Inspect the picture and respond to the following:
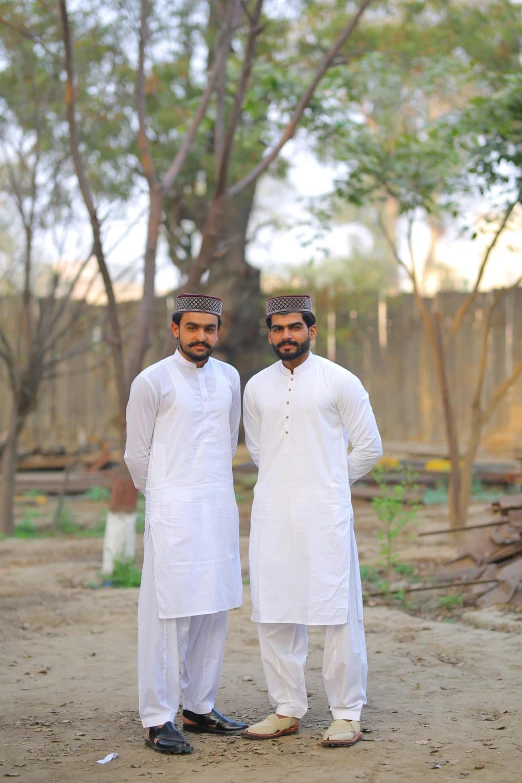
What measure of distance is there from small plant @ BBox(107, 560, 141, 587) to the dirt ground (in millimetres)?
236

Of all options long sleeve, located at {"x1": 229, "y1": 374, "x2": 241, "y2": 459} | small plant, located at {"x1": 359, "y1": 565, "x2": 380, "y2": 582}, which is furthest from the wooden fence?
long sleeve, located at {"x1": 229, "y1": 374, "x2": 241, "y2": 459}

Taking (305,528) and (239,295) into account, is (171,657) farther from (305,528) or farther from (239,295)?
(239,295)

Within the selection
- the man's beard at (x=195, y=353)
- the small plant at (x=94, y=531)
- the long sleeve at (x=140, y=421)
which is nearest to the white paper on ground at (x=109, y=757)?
the long sleeve at (x=140, y=421)

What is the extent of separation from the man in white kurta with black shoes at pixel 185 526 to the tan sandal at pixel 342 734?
0.43 metres

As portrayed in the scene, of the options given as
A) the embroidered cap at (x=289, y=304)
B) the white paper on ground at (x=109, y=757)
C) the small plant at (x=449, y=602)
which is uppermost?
the embroidered cap at (x=289, y=304)

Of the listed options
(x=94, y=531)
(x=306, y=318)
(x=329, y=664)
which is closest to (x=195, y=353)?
(x=306, y=318)

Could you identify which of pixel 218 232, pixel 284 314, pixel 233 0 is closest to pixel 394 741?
pixel 284 314

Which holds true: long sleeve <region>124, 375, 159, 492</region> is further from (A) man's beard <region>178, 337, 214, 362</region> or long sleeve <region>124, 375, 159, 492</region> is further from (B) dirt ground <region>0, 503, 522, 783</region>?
(B) dirt ground <region>0, 503, 522, 783</region>

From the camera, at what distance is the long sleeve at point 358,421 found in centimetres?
401

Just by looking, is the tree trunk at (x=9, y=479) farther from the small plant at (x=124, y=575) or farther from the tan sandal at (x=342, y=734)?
the tan sandal at (x=342, y=734)

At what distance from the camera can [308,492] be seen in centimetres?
396

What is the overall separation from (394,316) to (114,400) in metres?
4.11

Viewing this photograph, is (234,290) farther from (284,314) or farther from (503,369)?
(284,314)

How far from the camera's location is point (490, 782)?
3338 millimetres
